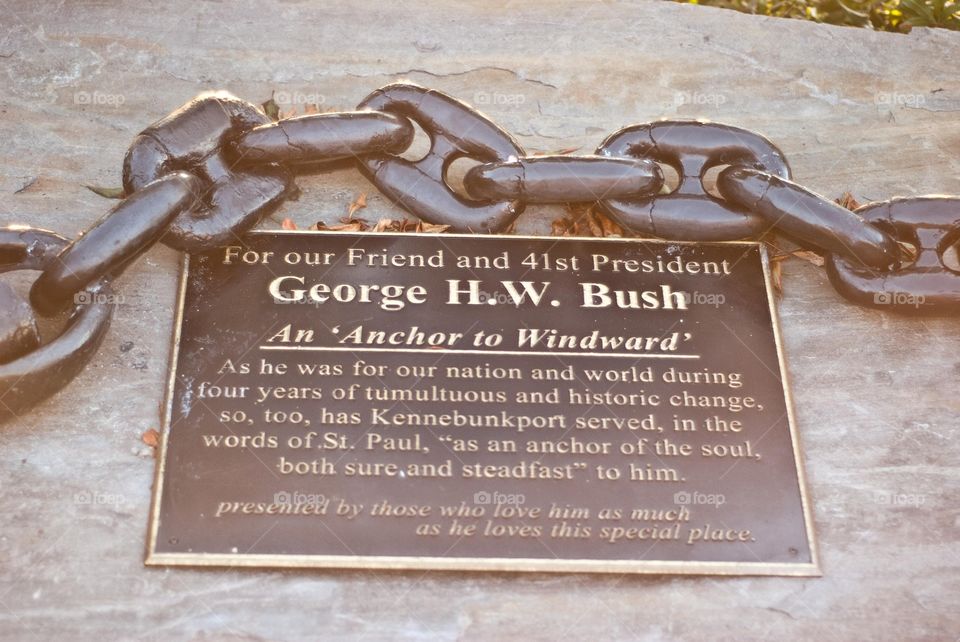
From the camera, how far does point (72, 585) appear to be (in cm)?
288

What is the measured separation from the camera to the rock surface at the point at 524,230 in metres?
2.90

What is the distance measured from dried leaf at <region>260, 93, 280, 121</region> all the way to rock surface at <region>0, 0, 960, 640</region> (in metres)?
0.08

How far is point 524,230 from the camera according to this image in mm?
3650

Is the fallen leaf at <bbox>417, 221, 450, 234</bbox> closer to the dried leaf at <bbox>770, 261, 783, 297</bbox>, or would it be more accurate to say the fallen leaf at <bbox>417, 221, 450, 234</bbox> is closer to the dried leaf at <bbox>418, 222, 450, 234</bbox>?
the dried leaf at <bbox>418, 222, 450, 234</bbox>

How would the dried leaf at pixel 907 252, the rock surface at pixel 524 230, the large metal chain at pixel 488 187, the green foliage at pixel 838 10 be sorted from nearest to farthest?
1. the rock surface at pixel 524 230
2. the large metal chain at pixel 488 187
3. the dried leaf at pixel 907 252
4. the green foliage at pixel 838 10

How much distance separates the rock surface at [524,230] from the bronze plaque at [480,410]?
11cm

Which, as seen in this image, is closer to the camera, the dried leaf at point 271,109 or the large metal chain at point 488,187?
the large metal chain at point 488,187

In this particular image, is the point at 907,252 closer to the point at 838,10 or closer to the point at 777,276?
the point at 777,276

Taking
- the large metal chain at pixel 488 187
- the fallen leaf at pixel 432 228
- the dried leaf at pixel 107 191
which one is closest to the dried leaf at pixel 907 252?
the large metal chain at pixel 488 187

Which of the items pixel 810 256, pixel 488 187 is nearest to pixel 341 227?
pixel 488 187

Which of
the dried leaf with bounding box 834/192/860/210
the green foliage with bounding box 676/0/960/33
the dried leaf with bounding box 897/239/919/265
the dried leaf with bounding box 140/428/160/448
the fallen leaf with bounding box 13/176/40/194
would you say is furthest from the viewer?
the green foliage with bounding box 676/0/960/33

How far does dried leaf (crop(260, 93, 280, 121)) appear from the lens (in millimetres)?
3805

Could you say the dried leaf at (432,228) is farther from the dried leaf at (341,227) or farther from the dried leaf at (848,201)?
the dried leaf at (848,201)

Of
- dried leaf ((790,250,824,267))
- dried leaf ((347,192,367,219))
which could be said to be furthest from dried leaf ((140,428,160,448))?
dried leaf ((790,250,824,267))
